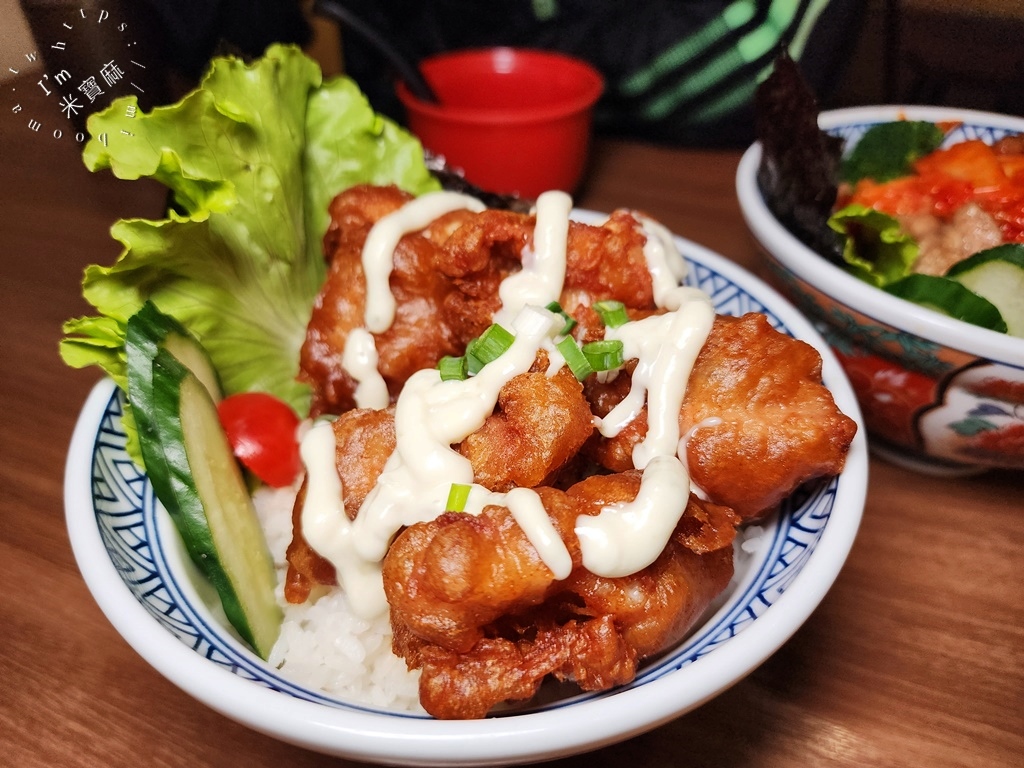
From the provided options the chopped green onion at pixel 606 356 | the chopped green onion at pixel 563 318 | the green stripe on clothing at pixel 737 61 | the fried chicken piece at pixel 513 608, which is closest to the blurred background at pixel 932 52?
the green stripe on clothing at pixel 737 61

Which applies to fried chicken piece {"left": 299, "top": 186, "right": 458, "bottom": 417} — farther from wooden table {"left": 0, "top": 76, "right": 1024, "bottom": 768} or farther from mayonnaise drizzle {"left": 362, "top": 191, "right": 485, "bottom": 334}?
wooden table {"left": 0, "top": 76, "right": 1024, "bottom": 768}

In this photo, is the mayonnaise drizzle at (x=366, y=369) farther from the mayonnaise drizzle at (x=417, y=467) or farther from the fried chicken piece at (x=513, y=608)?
the fried chicken piece at (x=513, y=608)

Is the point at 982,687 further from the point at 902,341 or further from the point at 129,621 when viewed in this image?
the point at 129,621

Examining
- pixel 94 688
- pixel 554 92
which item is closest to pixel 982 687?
pixel 94 688

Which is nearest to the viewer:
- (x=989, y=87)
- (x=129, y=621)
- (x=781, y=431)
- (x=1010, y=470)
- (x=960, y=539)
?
(x=129, y=621)

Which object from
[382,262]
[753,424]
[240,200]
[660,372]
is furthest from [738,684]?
[240,200]

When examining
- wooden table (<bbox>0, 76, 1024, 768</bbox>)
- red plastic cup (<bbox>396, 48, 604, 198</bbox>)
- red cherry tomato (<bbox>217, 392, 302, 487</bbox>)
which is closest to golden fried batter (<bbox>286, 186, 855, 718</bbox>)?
red cherry tomato (<bbox>217, 392, 302, 487</bbox>)

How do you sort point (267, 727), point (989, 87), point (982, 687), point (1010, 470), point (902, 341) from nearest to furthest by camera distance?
1. point (267, 727)
2. point (982, 687)
3. point (902, 341)
4. point (1010, 470)
5. point (989, 87)

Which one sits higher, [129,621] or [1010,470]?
[129,621]

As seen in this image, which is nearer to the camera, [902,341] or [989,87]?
[902,341]
